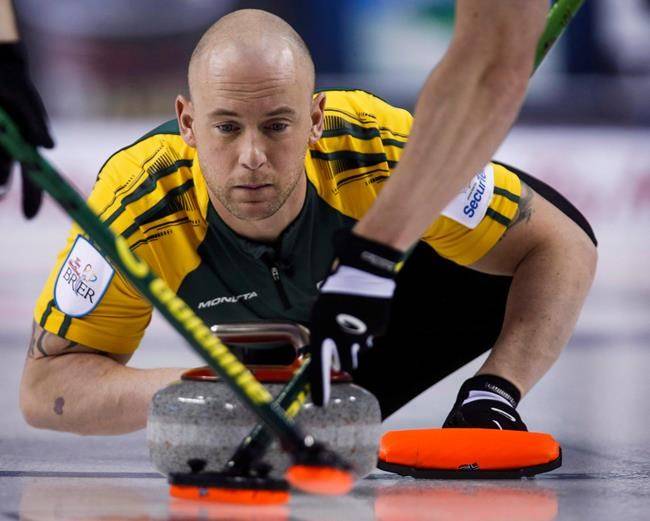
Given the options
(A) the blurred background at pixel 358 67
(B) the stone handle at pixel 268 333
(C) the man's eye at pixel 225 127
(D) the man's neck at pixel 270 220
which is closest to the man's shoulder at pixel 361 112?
(D) the man's neck at pixel 270 220

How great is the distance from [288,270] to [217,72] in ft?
1.65

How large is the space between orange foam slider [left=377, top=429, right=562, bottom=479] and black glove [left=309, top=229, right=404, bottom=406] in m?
0.51

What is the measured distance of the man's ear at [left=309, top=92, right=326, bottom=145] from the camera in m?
2.71

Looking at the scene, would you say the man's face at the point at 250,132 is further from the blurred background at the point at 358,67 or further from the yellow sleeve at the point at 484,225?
the blurred background at the point at 358,67

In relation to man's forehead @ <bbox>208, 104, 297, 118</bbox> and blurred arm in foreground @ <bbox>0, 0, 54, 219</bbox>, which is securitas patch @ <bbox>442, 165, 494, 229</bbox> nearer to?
man's forehead @ <bbox>208, 104, 297, 118</bbox>

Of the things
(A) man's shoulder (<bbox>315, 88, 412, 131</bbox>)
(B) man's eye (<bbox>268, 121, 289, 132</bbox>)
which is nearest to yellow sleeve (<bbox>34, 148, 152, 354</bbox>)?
(B) man's eye (<bbox>268, 121, 289, 132</bbox>)

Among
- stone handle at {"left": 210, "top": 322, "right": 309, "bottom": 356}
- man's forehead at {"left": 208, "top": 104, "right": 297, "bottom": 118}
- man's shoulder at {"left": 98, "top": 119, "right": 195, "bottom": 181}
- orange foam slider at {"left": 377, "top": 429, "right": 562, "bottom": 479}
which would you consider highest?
man's forehead at {"left": 208, "top": 104, "right": 297, "bottom": 118}

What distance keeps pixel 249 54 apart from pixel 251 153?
0.21 metres

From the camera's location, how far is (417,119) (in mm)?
1871

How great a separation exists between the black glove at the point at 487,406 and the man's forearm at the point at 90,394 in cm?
60

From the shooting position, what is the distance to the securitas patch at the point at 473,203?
9.18 feet

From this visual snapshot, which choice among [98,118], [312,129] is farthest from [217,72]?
[98,118]

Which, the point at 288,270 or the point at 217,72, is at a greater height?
the point at 217,72

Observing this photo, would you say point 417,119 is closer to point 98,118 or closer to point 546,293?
point 546,293
